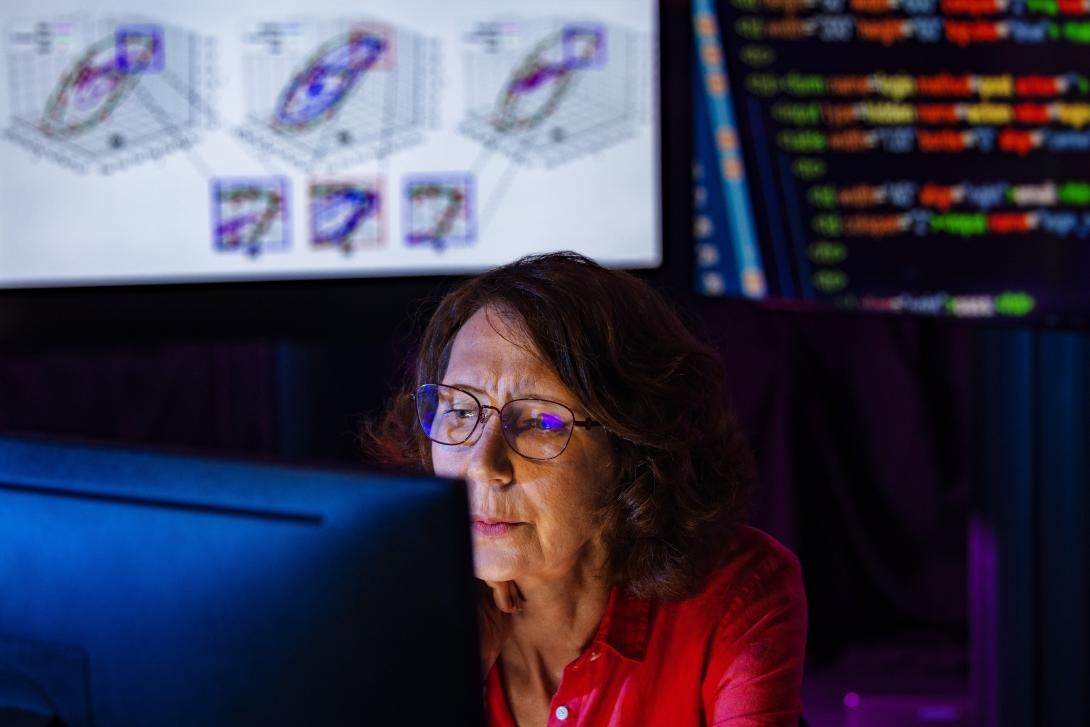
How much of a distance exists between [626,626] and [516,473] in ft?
0.70

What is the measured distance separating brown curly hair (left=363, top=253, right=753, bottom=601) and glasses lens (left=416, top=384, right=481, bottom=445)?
0.09m

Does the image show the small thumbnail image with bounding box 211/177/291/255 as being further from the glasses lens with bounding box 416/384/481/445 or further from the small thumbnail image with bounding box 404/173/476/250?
the glasses lens with bounding box 416/384/481/445

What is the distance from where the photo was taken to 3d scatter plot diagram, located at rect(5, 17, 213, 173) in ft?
9.30

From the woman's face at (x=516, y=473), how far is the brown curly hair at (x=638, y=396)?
2 cm

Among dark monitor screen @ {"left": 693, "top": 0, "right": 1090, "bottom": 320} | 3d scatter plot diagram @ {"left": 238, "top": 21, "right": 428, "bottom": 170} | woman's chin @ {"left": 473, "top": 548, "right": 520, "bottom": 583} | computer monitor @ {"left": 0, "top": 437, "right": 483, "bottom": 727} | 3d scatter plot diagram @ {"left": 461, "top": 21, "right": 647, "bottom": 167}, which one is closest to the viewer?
computer monitor @ {"left": 0, "top": 437, "right": 483, "bottom": 727}

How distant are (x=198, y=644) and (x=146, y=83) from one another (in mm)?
2537

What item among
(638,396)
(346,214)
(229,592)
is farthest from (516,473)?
(346,214)

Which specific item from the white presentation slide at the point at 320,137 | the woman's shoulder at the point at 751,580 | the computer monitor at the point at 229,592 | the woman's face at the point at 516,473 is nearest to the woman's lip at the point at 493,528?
the woman's face at the point at 516,473

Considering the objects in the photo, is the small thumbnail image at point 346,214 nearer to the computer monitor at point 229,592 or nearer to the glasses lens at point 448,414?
the glasses lens at point 448,414

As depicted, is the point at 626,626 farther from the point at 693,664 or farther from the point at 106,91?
the point at 106,91

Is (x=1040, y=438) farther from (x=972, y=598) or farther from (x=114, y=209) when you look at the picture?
(x=114, y=209)

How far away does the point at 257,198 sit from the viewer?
9.85ft

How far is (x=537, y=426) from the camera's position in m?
1.22

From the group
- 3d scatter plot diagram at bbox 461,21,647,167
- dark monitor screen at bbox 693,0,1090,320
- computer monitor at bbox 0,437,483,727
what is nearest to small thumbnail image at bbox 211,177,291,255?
3d scatter plot diagram at bbox 461,21,647,167
